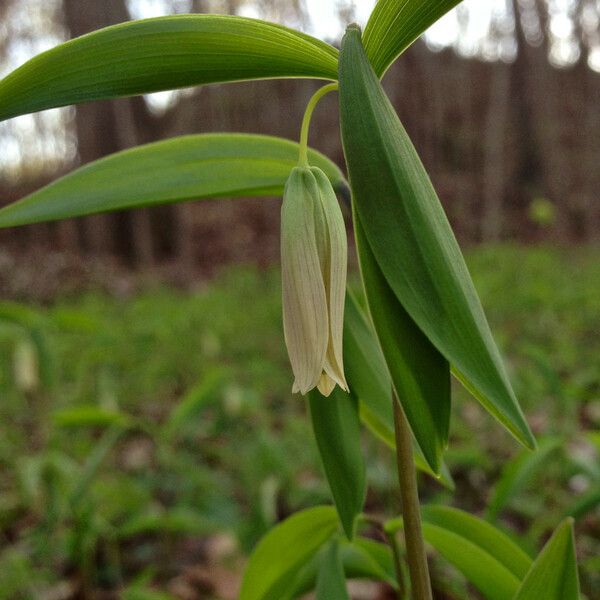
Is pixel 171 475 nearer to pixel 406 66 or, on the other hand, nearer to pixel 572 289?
pixel 572 289

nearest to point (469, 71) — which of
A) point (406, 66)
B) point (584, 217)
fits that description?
point (406, 66)

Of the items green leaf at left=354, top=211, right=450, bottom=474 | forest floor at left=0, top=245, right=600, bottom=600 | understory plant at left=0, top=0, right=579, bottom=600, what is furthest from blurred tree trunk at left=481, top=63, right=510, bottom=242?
green leaf at left=354, top=211, right=450, bottom=474

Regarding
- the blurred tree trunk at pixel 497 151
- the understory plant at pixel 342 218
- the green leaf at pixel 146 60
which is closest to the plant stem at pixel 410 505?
the understory plant at pixel 342 218

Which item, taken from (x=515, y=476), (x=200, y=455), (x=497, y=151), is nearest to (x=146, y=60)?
(x=515, y=476)

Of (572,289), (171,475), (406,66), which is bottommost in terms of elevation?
(171,475)

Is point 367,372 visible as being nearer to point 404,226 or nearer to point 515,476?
point 404,226

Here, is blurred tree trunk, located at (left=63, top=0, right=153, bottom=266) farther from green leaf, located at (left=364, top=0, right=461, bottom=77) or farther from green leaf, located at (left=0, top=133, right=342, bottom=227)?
green leaf, located at (left=364, top=0, right=461, bottom=77)

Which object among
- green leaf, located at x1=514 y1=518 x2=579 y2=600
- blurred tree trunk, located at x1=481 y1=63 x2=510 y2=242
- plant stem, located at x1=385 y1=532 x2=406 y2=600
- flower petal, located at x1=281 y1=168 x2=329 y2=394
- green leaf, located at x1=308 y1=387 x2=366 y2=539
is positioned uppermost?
blurred tree trunk, located at x1=481 y1=63 x2=510 y2=242
